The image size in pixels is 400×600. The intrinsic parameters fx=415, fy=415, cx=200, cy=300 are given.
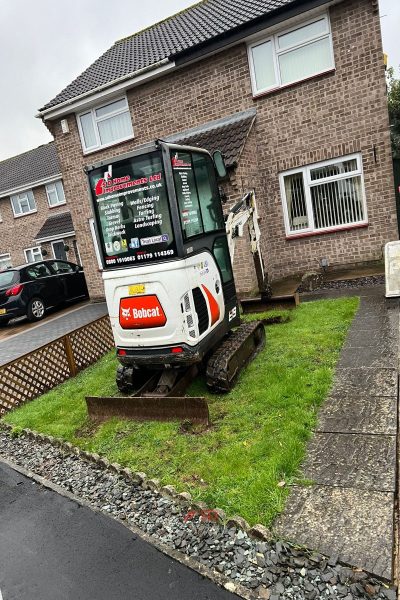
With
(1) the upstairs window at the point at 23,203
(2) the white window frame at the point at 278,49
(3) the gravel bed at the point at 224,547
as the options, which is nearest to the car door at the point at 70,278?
(2) the white window frame at the point at 278,49

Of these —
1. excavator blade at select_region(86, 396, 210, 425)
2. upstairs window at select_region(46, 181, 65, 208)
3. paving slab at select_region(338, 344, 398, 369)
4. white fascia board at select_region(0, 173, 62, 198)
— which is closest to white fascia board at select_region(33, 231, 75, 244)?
upstairs window at select_region(46, 181, 65, 208)

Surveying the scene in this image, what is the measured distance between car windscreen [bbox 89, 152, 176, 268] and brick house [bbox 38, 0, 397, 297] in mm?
5178

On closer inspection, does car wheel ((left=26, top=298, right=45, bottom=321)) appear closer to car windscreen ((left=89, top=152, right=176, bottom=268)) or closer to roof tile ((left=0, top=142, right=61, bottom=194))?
car windscreen ((left=89, top=152, right=176, bottom=268))

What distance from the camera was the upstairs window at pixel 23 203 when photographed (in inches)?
973

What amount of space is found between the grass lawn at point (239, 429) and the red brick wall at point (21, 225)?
19.4 m

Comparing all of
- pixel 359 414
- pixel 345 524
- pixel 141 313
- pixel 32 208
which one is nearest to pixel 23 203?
pixel 32 208

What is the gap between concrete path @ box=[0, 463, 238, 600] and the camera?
2.84m

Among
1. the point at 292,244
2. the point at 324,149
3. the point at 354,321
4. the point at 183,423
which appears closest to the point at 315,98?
the point at 324,149

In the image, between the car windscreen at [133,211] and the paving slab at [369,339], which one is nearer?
the car windscreen at [133,211]

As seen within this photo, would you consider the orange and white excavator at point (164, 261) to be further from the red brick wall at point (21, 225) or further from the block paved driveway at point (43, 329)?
the red brick wall at point (21, 225)

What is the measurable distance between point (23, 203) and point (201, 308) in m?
23.4

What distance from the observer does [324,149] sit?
34.3 ft

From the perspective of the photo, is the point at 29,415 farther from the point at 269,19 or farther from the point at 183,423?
the point at 269,19

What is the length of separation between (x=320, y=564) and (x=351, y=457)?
46.3 inches
